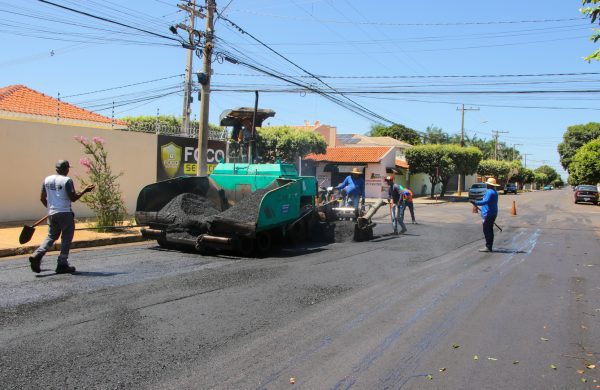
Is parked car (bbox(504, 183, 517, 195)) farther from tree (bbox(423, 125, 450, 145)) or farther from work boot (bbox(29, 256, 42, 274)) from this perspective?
work boot (bbox(29, 256, 42, 274))

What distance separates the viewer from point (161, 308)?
5.69 m

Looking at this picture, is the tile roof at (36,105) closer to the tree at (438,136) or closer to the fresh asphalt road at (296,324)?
the fresh asphalt road at (296,324)

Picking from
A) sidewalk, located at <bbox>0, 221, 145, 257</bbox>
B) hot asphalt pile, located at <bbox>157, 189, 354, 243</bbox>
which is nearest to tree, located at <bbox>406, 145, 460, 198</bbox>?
sidewalk, located at <bbox>0, 221, 145, 257</bbox>

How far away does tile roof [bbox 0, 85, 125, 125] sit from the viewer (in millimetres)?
17141

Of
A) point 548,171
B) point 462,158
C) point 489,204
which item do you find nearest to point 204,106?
point 489,204

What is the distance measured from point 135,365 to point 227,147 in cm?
1644

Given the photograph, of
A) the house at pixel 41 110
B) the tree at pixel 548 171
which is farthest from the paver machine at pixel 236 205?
the tree at pixel 548 171

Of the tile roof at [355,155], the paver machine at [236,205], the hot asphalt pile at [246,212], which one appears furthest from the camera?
the tile roof at [355,155]

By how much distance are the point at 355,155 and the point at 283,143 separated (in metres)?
10.9

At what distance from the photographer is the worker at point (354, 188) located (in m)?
13.9

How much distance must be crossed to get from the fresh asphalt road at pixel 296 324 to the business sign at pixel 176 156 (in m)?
8.33

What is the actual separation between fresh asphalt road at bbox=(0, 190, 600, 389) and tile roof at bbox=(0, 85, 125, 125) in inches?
402

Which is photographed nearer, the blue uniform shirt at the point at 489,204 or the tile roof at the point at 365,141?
the blue uniform shirt at the point at 489,204

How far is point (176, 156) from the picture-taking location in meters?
17.9
